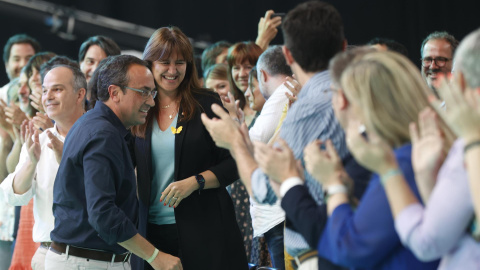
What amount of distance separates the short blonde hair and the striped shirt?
0.23 metres

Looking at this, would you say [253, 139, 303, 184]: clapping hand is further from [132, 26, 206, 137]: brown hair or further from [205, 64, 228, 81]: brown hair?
[205, 64, 228, 81]: brown hair

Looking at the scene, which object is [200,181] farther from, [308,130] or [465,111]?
[465,111]

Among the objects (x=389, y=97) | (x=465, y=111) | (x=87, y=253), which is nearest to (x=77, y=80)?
(x=87, y=253)

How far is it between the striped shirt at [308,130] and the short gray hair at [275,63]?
1.44 metres

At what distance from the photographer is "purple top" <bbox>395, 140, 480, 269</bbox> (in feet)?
4.84

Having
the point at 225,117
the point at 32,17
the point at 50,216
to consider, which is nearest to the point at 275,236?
the point at 50,216

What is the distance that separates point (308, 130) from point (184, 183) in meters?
1.11

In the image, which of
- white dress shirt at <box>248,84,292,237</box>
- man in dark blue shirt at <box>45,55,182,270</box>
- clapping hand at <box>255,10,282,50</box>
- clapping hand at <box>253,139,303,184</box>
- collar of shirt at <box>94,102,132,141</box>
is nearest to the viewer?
clapping hand at <box>253,139,303,184</box>

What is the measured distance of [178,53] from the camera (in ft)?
10.6

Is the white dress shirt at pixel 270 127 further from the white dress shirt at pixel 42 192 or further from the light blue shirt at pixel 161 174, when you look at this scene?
the white dress shirt at pixel 42 192

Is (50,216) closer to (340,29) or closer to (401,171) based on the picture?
(340,29)

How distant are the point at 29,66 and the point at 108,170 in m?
2.28

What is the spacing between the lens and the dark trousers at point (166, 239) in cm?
304

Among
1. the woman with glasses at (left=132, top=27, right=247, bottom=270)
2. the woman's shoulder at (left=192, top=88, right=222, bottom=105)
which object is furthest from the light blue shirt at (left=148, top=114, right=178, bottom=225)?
the woman's shoulder at (left=192, top=88, right=222, bottom=105)
